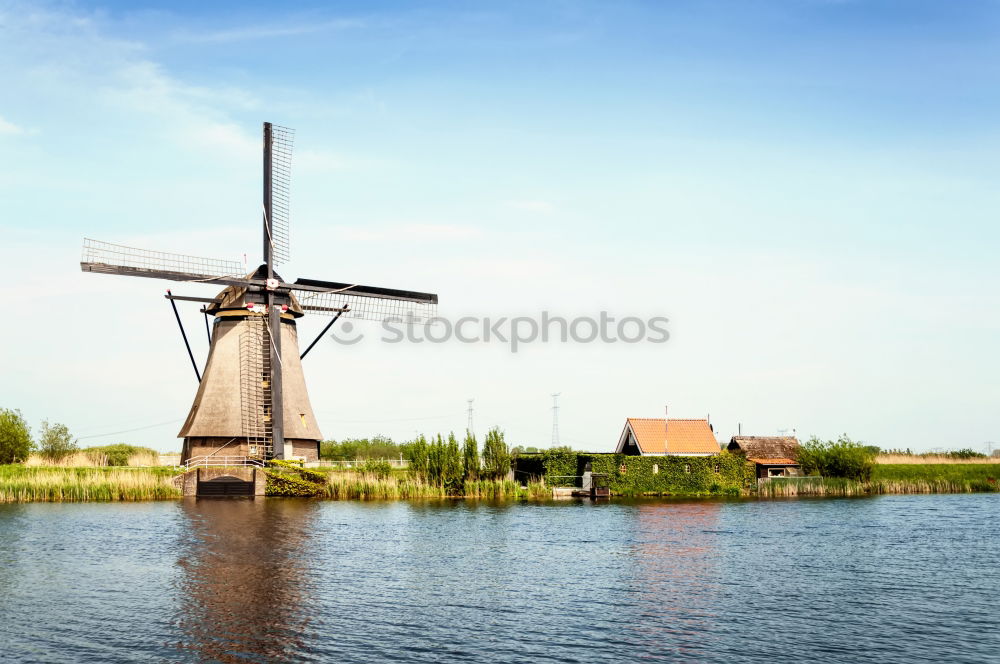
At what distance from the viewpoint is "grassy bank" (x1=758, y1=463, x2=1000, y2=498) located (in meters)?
60.0

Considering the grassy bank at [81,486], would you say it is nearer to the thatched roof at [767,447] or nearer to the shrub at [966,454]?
the thatched roof at [767,447]

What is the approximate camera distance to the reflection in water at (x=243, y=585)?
16.6 meters

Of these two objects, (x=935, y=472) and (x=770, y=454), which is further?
(x=935, y=472)

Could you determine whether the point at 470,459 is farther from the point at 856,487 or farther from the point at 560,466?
the point at 856,487

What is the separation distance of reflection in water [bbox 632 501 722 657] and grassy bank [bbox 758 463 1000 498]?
70.9 feet

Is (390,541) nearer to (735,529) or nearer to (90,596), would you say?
(90,596)

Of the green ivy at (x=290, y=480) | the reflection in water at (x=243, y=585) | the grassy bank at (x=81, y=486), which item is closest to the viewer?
the reflection in water at (x=243, y=585)

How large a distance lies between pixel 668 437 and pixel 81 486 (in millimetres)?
38212

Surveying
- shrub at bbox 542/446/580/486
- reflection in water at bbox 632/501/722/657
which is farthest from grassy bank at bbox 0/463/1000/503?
reflection in water at bbox 632/501/722/657

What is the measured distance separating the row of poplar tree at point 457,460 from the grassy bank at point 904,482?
1921 cm

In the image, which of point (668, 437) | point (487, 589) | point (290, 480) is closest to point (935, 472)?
point (668, 437)

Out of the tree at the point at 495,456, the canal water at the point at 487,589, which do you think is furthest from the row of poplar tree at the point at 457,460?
the canal water at the point at 487,589

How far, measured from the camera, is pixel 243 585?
22.0 m

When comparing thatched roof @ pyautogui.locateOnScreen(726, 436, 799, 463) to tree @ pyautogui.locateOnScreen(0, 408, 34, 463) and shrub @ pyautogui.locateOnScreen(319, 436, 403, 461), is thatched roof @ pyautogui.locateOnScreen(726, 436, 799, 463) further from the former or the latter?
tree @ pyautogui.locateOnScreen(0, 408, 34, 463)
